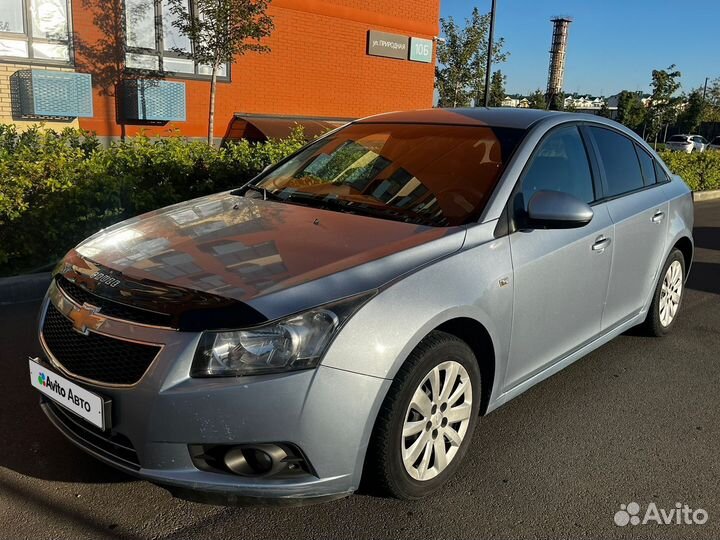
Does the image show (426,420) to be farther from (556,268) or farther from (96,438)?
(96,438)

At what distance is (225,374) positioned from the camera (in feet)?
7.46

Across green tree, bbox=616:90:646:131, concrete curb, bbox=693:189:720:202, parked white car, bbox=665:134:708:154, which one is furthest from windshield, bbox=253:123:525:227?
green tree, bbox=616:90:646:131

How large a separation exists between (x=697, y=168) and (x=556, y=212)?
575 inches

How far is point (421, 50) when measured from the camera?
58.2 feet

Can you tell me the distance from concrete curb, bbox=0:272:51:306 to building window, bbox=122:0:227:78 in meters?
7.81

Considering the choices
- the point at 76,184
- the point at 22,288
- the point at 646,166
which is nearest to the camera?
the point at 646,166

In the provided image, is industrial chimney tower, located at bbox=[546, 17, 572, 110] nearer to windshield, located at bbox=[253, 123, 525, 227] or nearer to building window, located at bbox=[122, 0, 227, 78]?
building window, located at bbox=[122, 0, 227, 78]

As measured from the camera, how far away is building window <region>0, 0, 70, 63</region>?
1077cm

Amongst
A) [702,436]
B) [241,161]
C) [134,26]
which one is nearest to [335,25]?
[134,26]

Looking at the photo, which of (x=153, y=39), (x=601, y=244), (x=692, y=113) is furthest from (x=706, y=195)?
(x=692, y=113)

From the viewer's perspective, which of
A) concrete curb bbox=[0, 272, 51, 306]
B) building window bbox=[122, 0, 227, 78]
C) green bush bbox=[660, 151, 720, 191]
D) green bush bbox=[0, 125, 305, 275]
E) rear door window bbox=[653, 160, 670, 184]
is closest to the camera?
rear door window bbox=[653, 160, 670, 184]

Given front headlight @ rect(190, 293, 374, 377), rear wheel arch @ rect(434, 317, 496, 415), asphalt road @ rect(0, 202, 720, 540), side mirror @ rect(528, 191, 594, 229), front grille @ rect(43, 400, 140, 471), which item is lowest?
asphalt road @ rect(0, 202, 720, 540)

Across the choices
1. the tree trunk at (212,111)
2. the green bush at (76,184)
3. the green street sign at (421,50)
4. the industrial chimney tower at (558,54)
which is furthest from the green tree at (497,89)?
the industrial chimney tower at (558,54)

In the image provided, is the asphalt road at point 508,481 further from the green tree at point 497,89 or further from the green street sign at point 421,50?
the green tree at point 497,89
